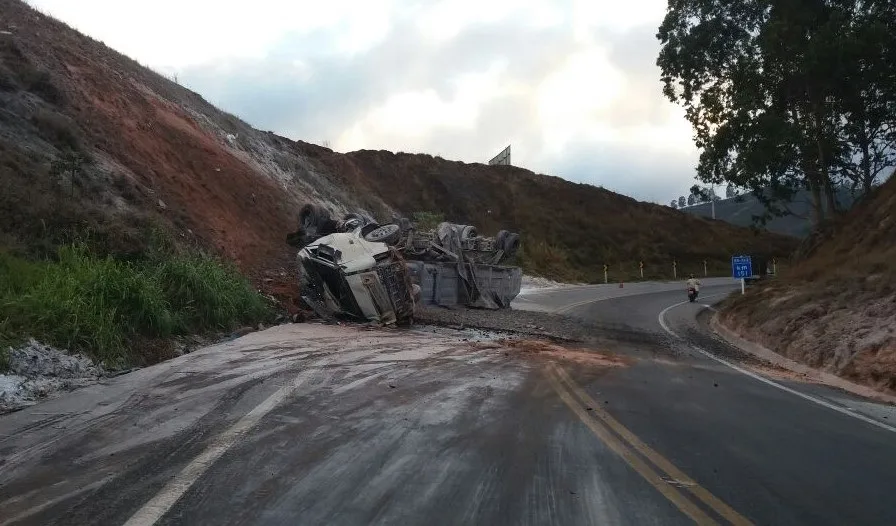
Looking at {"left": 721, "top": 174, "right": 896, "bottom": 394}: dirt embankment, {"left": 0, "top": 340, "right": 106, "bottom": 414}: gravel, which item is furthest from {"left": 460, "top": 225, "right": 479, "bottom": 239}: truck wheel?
{"left": 0, "top": 340, "right": 106, "bottom": 414}: gravel

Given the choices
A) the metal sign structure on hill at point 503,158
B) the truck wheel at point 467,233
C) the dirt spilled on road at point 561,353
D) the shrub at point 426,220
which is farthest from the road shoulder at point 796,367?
the metal sign structure on hill at point 503,158

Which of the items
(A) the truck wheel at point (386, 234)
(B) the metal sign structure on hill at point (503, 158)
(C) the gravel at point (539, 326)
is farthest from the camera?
(B) the metal sign structure on hill at point (503, 158)

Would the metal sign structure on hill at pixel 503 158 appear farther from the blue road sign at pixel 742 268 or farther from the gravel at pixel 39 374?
the gravel at pixel 39 374

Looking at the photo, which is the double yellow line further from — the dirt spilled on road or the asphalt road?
the dirt spilled on road

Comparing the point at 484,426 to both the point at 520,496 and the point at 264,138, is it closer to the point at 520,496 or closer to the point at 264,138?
the point at 520,496

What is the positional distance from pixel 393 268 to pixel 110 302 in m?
6.91

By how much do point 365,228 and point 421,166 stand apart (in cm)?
4112

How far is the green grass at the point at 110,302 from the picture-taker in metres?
9.41

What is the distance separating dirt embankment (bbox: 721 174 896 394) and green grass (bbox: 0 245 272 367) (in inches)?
420

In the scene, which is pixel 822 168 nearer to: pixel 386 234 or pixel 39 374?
pixel 386 234

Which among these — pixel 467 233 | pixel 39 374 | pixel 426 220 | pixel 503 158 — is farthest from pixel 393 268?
pixel 503 158

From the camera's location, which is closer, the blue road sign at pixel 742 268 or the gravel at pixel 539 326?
the gravel at pixel 539 326

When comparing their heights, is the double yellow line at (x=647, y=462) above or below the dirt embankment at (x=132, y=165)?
below

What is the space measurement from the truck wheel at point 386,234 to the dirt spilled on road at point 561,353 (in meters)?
5.79
